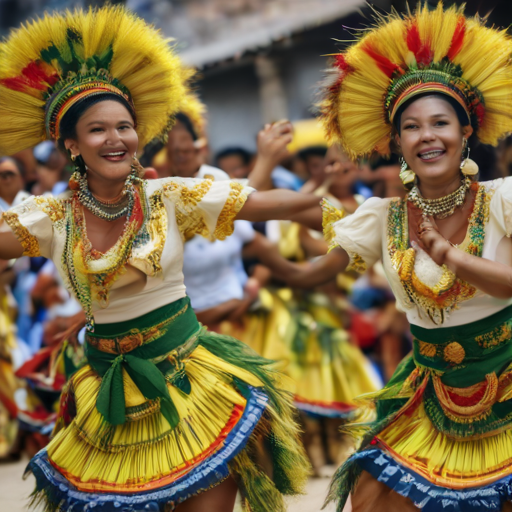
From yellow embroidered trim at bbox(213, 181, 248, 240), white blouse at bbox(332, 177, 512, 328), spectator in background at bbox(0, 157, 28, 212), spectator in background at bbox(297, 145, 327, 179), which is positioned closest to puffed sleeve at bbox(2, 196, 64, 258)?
yellow embroidered trim at bbox(213, 181, 248, 240)

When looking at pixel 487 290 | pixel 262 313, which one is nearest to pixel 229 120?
pixel 262 313

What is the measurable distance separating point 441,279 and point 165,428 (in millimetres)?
1254

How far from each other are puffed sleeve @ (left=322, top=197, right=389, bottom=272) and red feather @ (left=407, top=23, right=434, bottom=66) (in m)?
0.59

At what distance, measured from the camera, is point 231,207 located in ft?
12.0

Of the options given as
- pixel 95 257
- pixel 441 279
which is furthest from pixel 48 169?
pixel 441 279

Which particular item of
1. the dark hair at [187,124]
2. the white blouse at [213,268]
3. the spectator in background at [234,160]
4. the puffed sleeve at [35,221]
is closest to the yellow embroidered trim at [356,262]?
the puffed sleeve at [35,221]

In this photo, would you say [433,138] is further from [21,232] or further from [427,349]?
[21,232]

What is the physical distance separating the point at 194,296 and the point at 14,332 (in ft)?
8.75

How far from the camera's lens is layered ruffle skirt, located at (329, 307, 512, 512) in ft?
10.9

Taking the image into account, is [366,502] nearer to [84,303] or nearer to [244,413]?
[244,413]

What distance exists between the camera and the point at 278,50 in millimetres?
14633

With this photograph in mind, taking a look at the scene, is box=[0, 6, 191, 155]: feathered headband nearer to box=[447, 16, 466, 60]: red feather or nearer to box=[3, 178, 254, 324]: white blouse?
box=[3, 178, 254, 324]: white blouse

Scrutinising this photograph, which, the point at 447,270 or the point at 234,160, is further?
the point at 234,160

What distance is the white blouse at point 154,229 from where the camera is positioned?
3580 millimetres
